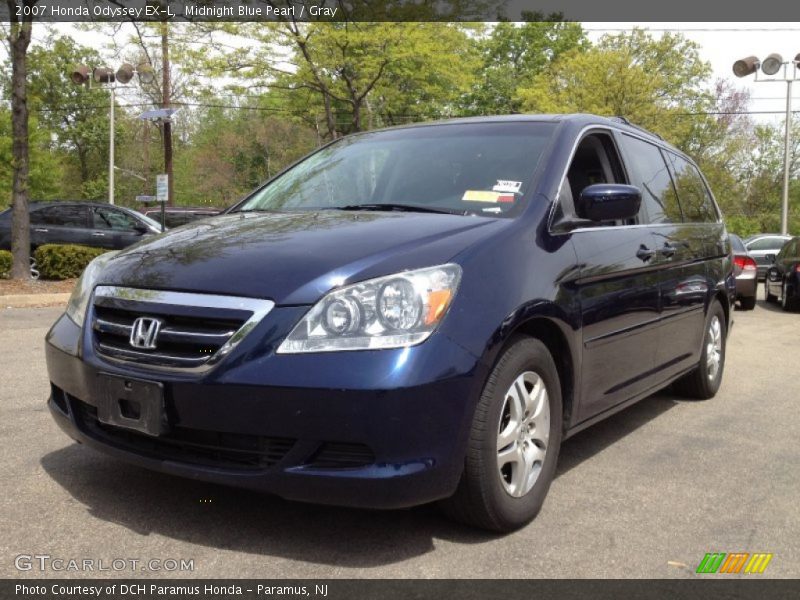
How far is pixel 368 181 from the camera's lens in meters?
3.98

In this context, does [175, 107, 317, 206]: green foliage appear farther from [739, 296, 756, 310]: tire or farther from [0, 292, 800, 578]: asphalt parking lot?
[0, 292, 800, 578]: asphalt parking lot

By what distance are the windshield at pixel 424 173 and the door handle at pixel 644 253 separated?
788mm

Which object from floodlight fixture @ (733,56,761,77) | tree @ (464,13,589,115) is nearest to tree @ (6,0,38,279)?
floodlight fixture @ (733,56,761,77)

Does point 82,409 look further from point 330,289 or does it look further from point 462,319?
point 462,319

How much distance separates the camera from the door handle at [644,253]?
404cm

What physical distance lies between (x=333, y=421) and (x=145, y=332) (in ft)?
2.58

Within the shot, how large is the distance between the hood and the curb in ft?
27.8

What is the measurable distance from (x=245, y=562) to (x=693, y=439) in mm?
2918

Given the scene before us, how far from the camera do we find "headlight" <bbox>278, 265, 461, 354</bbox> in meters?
2.56

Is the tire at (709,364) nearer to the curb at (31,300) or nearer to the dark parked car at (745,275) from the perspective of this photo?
the dark parked car at (745,275)

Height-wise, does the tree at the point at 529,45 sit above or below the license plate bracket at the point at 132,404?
above

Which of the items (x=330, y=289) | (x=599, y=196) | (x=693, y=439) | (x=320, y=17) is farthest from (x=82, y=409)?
(x=320, y=17)

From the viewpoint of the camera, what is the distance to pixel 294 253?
2.88 meters
